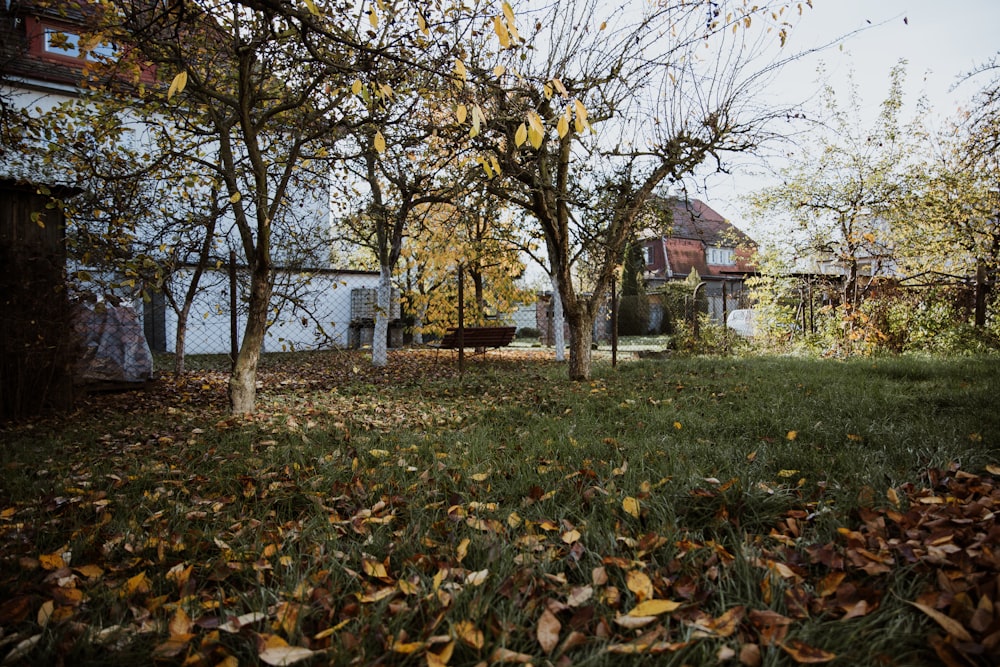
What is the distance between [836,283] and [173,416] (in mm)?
11811

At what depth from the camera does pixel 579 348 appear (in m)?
7.05

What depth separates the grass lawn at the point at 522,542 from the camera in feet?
4.56

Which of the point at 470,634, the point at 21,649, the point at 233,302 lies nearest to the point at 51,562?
the point at 21,649

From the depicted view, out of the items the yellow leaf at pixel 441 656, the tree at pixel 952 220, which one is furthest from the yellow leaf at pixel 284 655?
the tree at pixel 952 220

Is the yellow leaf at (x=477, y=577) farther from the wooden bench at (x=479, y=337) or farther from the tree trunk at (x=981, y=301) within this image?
the tree trunk at (x=981, y=301)

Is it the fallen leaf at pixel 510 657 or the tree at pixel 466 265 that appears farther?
the tree at pixel 466 265

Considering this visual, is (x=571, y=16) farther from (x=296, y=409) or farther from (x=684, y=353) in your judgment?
(x=684, y=353)

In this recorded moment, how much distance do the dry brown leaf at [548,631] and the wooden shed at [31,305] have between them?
5.07m

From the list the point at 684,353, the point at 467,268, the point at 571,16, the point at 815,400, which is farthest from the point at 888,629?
the point at 467,268

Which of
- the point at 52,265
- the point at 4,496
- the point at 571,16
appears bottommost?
the point at 4,496

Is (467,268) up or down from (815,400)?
up

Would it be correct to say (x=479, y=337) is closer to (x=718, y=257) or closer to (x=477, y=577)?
(x=477, y=577)

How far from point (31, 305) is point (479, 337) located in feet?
20.7

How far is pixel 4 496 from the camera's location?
2.73 metres
